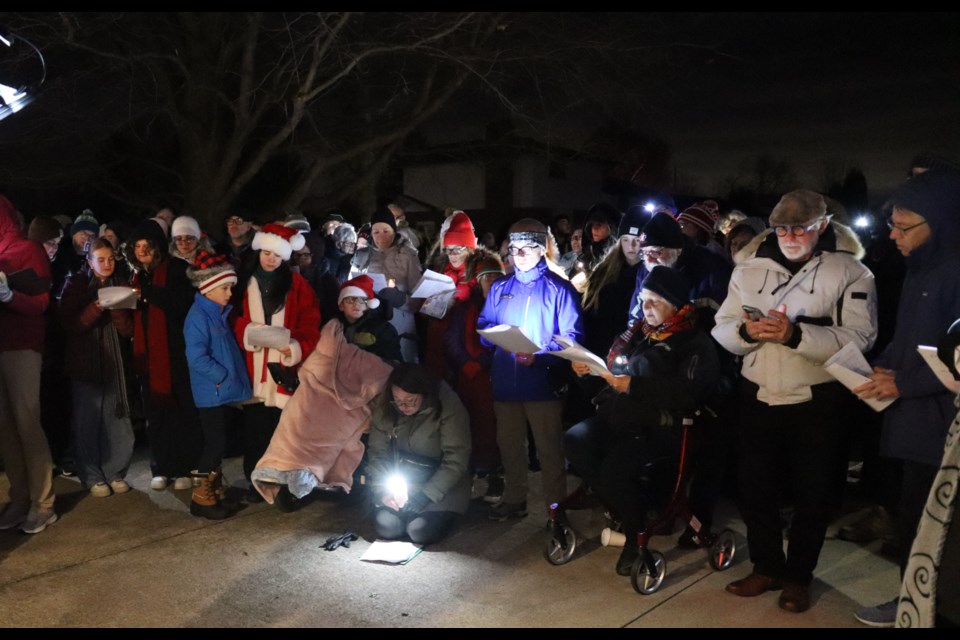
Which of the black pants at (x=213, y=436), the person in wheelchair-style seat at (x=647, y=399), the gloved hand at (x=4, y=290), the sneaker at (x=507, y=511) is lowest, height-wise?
the sneaker at (x=507, y=511)

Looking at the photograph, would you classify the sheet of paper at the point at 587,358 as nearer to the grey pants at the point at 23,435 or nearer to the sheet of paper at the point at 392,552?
the sheet of paper at the point at 392,552

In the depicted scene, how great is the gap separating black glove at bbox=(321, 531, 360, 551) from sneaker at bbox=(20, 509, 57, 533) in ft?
6.34

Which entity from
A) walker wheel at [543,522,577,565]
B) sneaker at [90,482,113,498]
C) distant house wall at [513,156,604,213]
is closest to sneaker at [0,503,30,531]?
sneaker at [90,482,113,498]

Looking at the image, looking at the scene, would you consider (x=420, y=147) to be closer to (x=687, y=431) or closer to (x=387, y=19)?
(x=387, y=19)

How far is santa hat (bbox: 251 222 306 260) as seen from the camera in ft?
17.9

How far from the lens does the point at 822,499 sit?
390 cm

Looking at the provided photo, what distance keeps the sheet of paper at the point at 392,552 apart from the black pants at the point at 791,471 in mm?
1915

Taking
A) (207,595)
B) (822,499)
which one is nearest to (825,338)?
(822,499)

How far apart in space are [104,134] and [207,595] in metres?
11.0

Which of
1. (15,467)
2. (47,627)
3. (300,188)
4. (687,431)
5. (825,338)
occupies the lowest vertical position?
(47,627)

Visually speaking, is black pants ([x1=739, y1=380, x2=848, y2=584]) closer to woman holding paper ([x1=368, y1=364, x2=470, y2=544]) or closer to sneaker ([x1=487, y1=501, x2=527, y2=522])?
sneaker ([x1=487, y1=501, x2=527, y2=522])

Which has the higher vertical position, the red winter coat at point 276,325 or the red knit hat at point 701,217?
the red knit hat at point 701,217

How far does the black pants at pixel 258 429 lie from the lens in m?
5.54

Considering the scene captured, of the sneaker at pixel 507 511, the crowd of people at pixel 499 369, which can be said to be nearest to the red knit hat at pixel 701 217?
the crowd of people at pixel 499 369
